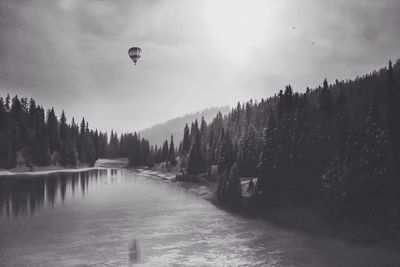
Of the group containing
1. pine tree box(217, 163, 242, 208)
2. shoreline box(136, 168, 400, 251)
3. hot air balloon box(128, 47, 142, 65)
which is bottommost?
shoreline box(136, 168, 400, 251)

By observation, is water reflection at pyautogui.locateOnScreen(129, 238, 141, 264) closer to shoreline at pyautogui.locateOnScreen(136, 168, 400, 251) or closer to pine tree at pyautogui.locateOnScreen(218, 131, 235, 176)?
shoreline at pyautogui.locateOnScreen(136, 168, 400, 251)

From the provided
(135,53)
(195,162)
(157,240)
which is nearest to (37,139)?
(195,162)

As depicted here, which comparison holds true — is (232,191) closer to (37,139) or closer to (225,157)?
(225,157)

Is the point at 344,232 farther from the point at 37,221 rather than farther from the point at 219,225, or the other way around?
the point at 37,221

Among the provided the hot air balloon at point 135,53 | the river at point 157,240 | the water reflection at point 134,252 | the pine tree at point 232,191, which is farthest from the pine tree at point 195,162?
the water reflection at point 134,252

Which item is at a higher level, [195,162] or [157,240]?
[195,162]

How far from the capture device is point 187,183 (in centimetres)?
10069

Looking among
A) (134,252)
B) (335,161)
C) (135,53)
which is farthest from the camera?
(135,53)

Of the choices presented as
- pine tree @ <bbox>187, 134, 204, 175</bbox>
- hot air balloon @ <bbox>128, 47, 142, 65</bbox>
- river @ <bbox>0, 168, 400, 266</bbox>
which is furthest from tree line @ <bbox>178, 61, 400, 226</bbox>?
pine tree @ <bbox>187, 134, 204, 175</bbox>

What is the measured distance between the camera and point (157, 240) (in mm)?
35188

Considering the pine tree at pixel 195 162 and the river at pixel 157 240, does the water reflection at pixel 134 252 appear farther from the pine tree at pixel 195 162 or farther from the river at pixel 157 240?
the pine tree at pixel 195 162

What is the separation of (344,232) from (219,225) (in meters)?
15.8

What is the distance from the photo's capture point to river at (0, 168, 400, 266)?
95.6 ft

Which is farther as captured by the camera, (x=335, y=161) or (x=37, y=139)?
(x=37, y=139)
